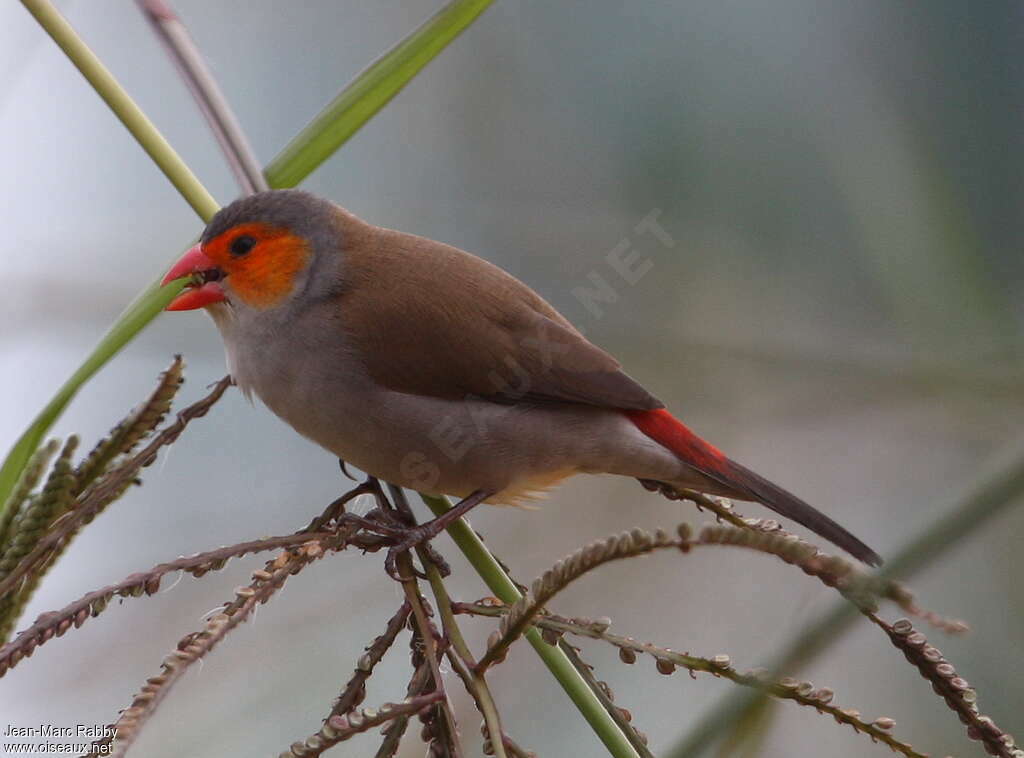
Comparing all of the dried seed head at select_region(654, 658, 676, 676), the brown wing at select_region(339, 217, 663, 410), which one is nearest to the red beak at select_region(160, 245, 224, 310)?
the brown wing at select_region(339, 217, 663, 410)

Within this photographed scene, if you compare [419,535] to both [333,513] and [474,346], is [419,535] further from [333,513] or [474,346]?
[474,346]

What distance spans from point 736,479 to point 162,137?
3.74 feet

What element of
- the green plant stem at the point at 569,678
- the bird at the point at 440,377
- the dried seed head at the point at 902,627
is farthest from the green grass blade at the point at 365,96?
the dried seed head at the point at 902,627

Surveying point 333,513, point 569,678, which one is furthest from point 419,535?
point 569,678

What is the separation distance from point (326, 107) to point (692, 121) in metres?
2.30

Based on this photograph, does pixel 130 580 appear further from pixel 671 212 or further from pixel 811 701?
pixel 671 212

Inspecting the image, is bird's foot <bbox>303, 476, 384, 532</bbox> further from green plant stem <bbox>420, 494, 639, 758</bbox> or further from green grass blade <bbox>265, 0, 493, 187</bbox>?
green grass blade <bbox>265, 0, 493, 187</bbox>

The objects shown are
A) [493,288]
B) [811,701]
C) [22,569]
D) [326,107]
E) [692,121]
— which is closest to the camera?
[811,701]

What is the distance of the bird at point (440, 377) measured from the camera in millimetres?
2100

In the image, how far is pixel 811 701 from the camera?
108 cm

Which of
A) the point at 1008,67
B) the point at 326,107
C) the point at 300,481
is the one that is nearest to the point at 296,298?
the point at 326,107

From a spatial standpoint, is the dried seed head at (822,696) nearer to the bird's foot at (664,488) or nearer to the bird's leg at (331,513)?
the bird's leg at (331,513)

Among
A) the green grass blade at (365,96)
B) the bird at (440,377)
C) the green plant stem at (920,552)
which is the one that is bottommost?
the green plant stem at (920,552)

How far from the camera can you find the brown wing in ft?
7.06
